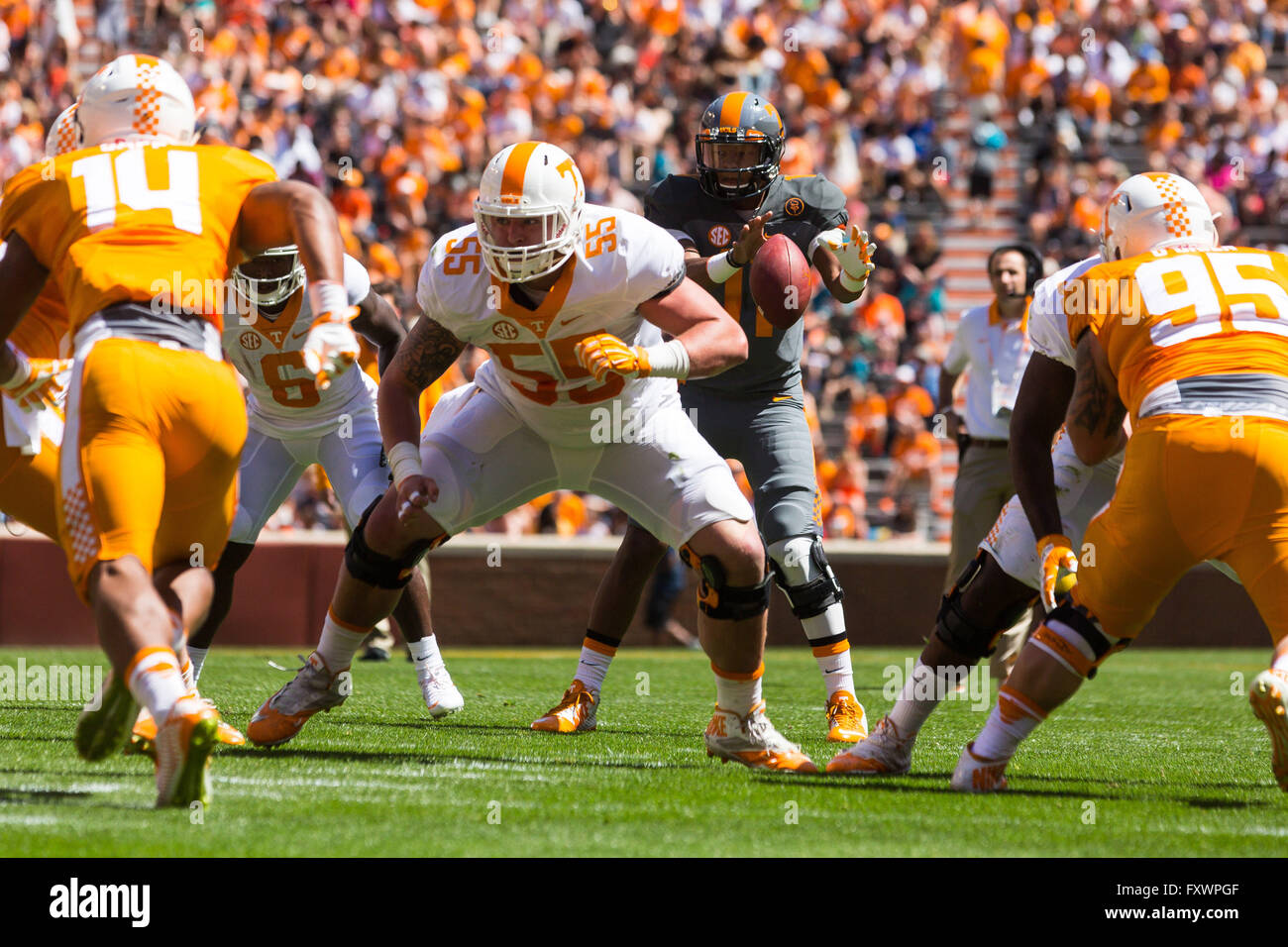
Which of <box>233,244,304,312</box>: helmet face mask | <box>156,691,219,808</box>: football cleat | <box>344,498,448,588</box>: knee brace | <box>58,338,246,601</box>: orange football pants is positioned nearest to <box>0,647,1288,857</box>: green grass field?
<box>156,691,219,808</box>: football cleat

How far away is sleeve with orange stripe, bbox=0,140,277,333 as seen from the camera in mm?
4066

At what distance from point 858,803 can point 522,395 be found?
1.54m

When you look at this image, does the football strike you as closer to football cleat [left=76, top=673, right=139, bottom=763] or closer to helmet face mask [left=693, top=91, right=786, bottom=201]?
helmet face mask [left=693, top=91, right=786, bottom=201]

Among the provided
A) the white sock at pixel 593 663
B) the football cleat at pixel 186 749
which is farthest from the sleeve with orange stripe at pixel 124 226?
the white sock at pixel 593 663

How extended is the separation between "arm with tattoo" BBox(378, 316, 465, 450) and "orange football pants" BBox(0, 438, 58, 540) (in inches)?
40.0

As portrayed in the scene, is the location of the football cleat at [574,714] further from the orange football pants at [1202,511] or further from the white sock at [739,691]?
the orange football pants at [1202,511]

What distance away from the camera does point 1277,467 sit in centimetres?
423

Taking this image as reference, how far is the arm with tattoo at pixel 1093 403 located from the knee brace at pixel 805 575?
1.55m

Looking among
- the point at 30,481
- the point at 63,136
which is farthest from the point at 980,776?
the point at 63,136

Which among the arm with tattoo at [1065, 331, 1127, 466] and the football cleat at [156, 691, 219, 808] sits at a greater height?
the arm with tattoo at [1065, 331, 1127, 466]

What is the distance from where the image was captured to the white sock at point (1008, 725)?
4.45m

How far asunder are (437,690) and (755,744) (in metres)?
1.66
